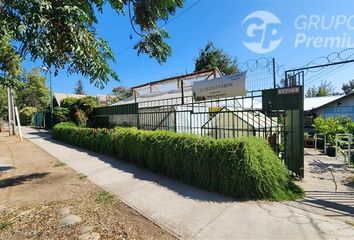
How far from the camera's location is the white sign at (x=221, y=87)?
7.24 metres

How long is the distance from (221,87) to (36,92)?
46871 mm

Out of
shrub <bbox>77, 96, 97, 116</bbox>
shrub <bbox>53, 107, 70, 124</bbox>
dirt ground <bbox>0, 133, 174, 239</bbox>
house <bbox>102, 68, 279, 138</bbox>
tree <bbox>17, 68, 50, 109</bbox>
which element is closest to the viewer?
dirt ground <bbox>0, 133, 174, 239</bbox>

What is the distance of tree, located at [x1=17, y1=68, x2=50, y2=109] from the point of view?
44.6 m

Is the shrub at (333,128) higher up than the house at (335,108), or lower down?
lower down

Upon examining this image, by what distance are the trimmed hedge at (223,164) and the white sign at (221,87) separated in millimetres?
2097

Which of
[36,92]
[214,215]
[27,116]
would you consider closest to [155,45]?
[214,215]

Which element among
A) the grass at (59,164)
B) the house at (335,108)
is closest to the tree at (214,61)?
the house at (335,108)

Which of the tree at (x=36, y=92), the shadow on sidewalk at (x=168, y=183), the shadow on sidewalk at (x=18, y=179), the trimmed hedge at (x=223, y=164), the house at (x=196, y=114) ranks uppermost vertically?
the tree at (x=36, y=92)

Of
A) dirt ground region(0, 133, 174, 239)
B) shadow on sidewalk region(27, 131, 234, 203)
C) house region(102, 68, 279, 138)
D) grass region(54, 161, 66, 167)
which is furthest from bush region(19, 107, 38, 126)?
dirt ground region(0, 133, 174, 239)

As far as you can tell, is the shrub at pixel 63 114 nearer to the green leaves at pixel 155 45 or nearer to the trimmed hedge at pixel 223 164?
the trimmed hedge at pixel 223 164

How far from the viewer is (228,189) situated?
5070 millimetres

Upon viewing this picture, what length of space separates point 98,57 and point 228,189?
11.7 ft

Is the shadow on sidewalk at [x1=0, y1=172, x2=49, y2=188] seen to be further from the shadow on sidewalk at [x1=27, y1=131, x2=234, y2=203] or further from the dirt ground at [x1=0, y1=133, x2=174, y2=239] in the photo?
the shadow on sidewalk at [x1=27, y1=131, x2=234, y2=203]

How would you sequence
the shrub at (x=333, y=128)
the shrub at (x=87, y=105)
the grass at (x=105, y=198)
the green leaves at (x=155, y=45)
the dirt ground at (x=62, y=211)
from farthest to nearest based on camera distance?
the shrub at (x=87, y=105)
the shrub at (x=333, y=128)
the green leaves at (x=155, y=45)
the grass at (x=105, y=198)
the dirt ground at (x=62, y=211)
